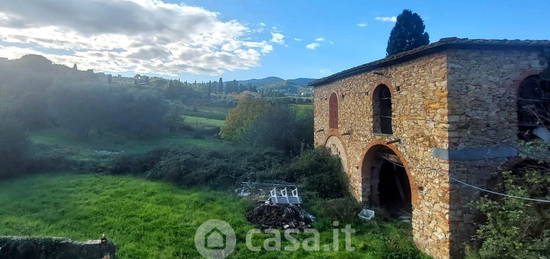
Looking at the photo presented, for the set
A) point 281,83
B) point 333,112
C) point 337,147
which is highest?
point 281,83

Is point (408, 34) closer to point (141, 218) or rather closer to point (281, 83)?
point (141, 218)

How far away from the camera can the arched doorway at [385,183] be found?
10.9 m

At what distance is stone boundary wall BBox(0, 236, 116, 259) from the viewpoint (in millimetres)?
7145

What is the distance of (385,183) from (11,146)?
1873cm

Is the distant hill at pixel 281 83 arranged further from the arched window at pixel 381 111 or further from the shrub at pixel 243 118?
the arched window at pixel 381 111

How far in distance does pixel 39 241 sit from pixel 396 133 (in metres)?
9.22

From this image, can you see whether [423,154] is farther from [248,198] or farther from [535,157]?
[248,198]

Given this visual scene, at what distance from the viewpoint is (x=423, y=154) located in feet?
26.2

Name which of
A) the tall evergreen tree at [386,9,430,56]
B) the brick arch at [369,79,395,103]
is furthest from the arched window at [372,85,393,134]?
the tall evergreen tree at [386,9,430,56]

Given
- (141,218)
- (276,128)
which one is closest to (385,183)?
(141,218)

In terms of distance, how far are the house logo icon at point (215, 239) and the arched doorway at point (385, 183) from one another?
5182 millimetres

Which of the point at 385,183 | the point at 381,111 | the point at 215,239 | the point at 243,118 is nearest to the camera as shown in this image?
the point at 215,239

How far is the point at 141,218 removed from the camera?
10469mm

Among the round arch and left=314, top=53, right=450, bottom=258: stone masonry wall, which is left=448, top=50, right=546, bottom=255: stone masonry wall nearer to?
left=314, top=53, right=450, bottom=258: stone masonry wall
